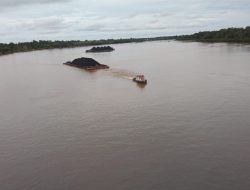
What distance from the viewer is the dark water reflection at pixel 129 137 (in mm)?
18375

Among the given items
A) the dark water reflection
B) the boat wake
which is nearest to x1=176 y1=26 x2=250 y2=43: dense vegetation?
the boat wake

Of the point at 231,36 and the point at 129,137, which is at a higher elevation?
the point at 231,36

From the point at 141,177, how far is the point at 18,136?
10807mm

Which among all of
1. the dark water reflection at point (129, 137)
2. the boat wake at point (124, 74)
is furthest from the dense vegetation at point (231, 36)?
the dark water reflection at point (129, 137)

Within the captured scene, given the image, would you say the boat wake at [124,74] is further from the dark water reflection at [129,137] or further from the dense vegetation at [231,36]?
the dense vegetation at [231,36]

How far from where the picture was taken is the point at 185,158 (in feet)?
66.3

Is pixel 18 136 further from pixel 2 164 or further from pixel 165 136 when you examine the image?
pixel 165 136

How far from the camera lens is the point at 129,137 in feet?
78.9

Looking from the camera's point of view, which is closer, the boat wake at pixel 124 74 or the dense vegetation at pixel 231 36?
the boat wake at pixel 124 74

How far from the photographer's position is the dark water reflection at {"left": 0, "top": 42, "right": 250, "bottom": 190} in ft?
60.3

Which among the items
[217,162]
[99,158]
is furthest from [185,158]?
[99,158]

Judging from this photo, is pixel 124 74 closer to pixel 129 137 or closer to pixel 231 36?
pixel 129 137

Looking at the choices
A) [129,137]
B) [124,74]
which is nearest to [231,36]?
[124,74]

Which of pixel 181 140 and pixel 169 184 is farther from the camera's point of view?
pixel 181 140
